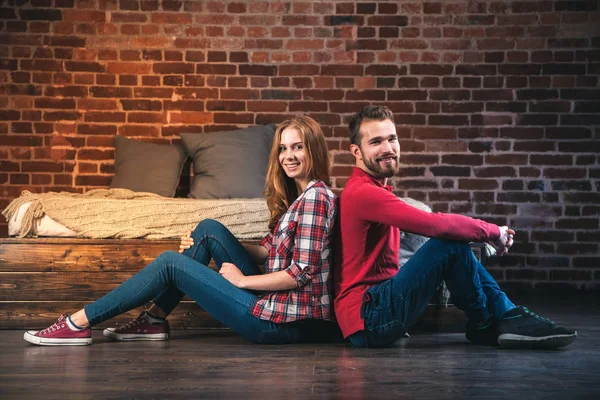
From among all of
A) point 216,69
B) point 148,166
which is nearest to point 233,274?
point 148,166

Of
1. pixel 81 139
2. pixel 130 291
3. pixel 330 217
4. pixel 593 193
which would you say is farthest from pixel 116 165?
pixel 593 193

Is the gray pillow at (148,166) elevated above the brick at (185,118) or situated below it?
below

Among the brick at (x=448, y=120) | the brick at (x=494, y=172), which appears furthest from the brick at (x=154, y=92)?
the brick at (x=494, y=172)

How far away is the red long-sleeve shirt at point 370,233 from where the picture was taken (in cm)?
253

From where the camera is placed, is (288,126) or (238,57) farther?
(238,57)

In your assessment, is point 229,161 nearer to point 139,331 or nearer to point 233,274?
point 139,331

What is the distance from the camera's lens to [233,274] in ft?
8.93

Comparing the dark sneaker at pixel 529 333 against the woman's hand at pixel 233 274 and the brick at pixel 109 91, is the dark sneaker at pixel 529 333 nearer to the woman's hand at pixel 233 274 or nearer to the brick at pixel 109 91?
the woman's hand at pixel 233 274

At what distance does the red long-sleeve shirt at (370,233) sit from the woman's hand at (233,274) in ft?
1.17

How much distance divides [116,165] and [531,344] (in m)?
2.94

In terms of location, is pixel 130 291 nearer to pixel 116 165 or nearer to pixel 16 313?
pixel 16 313

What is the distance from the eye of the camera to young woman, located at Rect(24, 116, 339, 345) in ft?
8.68

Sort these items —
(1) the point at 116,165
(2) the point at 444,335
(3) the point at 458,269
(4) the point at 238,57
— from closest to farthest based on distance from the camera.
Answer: (3) the point at 458,269
(2) the point at 444,335
(1) the point at 116,165
(4) the point at 238,57

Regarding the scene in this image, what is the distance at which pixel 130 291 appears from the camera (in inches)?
107
